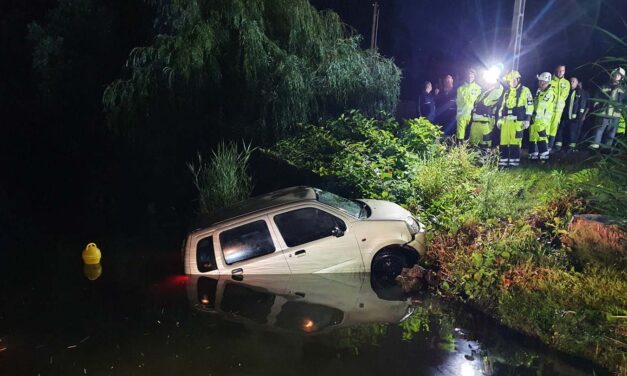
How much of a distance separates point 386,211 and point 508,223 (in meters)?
1.79

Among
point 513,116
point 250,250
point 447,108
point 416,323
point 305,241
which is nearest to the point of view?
point 416,323

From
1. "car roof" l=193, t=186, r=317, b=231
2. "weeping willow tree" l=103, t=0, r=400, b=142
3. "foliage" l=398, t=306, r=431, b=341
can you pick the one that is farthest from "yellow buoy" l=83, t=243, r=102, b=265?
"foliage" l=398, t=306, r=431, b=341

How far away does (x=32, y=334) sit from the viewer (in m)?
6.80

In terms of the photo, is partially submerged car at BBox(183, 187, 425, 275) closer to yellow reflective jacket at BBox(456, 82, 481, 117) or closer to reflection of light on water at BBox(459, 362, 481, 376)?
reflection of light on water at BBox(459, 362, 481, 376)

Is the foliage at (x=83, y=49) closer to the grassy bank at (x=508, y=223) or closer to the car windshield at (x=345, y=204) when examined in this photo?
the grassy bank at (x=508, y=223)

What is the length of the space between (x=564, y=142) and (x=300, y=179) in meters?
6.41

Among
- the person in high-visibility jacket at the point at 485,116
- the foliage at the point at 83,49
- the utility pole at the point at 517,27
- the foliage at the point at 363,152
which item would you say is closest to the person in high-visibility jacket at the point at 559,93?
the utility pole at the point at 517,27

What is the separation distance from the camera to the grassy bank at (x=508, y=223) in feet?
19.6

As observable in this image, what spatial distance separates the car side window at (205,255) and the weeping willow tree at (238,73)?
5.17 metres

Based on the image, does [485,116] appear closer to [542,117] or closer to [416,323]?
[542,117]

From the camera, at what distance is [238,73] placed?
41.6 feet

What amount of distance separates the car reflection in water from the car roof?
90 cm

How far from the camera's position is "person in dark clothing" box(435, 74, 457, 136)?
14.4m

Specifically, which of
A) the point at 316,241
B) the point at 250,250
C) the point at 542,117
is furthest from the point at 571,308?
the point at 542,117
